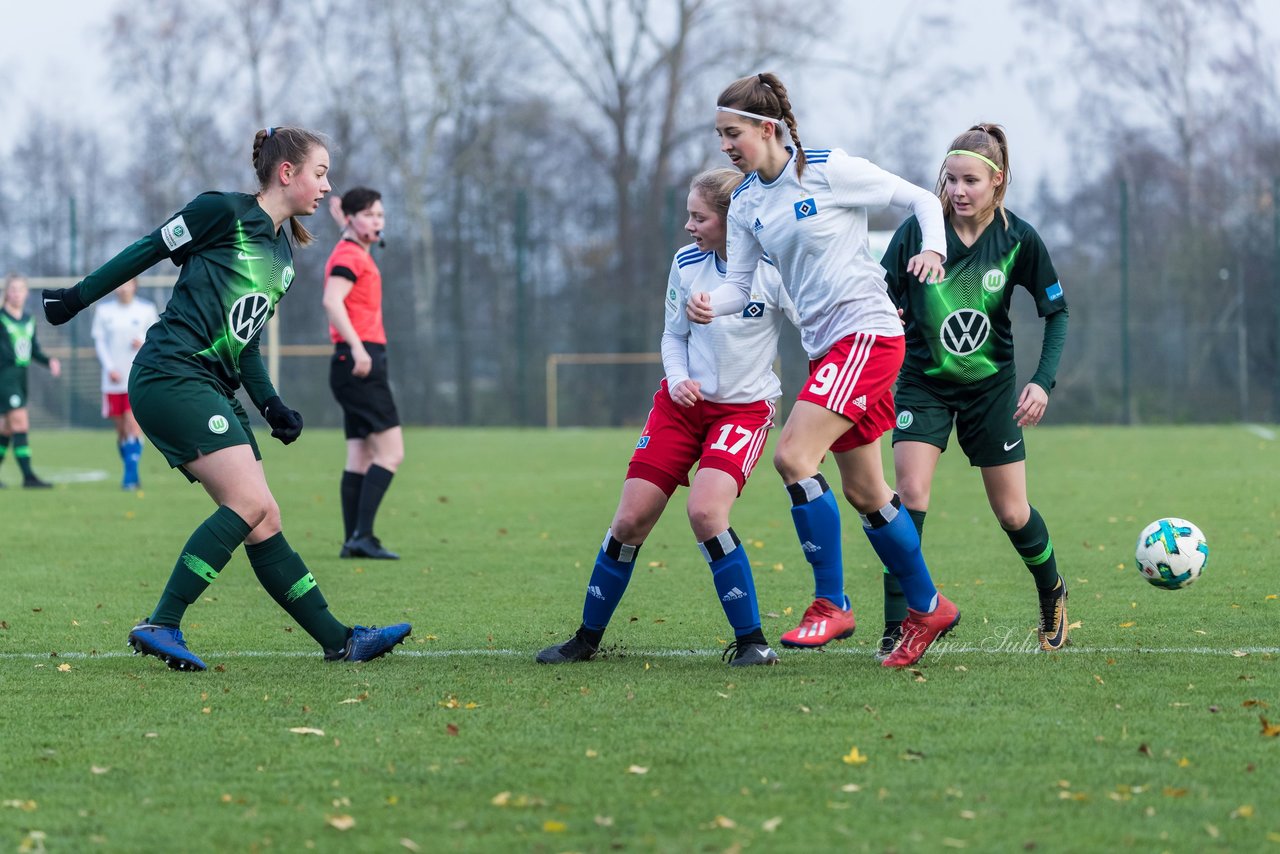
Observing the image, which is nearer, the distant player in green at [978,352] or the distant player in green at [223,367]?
the distant player in green at [223,367]

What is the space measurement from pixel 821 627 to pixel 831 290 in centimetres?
124

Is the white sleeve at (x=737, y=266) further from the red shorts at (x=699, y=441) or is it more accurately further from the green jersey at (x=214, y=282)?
the green jersey at (x=214, y=282)

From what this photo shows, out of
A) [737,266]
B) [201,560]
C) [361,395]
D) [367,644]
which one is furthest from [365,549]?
[737,266]

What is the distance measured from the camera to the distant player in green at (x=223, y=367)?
5074 millimetres

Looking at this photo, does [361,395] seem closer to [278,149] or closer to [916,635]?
[278,149]

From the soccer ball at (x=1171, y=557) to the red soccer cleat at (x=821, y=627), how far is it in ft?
3.64

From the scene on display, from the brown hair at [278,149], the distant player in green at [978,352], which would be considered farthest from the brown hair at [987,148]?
the brown hair at [278,149]

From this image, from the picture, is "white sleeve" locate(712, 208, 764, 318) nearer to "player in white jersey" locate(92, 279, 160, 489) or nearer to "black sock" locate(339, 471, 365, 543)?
"black sock" locate(339, 471, 365, 543)

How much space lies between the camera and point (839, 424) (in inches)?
198

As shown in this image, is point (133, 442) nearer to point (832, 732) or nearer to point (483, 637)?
point (483, 637)

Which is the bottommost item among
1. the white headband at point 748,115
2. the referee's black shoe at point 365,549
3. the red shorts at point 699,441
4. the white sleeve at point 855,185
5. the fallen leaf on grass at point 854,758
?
the referee's black shoe at point 365,549

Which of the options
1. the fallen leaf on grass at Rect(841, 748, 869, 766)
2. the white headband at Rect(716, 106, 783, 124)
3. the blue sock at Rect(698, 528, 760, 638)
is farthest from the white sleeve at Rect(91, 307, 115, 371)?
the fallen leaf on grass at Rect(841, 748, 869, 766)

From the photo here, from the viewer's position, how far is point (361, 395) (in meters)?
8.94

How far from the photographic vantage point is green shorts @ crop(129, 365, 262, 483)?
16.6 ft
